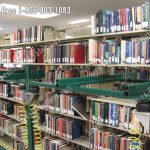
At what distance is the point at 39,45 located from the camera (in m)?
3.83

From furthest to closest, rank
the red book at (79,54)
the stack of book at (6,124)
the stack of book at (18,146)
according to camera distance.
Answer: the stack of book at (6,124), the stack of book at (18,146), the red book at (79,54)

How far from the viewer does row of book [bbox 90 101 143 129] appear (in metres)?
2.44

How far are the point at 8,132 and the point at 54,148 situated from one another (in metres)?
1.61

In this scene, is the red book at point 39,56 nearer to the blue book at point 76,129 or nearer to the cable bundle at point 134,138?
the blue book at point 76,129

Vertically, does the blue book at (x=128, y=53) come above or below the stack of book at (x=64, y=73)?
above

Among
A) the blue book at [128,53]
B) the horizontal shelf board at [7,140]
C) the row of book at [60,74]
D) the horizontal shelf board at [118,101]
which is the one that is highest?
the blue book at [128,53]

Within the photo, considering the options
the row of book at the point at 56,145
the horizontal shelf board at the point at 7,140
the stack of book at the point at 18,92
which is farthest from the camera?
the horizontal shelf board at the point at 7,140

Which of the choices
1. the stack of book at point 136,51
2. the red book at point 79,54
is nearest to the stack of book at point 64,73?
the red book at point 79,54

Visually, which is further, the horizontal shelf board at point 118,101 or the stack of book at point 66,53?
the stack of book at point 66,53

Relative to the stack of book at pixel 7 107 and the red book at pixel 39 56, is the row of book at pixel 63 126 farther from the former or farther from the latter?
the stack of book at pixel 7 107

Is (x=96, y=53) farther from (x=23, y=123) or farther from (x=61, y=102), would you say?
(x=23, y=123)

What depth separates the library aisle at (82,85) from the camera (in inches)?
90.5

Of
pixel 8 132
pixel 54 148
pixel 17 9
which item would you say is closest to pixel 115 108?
pixel 54 148

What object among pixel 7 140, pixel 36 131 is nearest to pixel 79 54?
pixel 36 131
